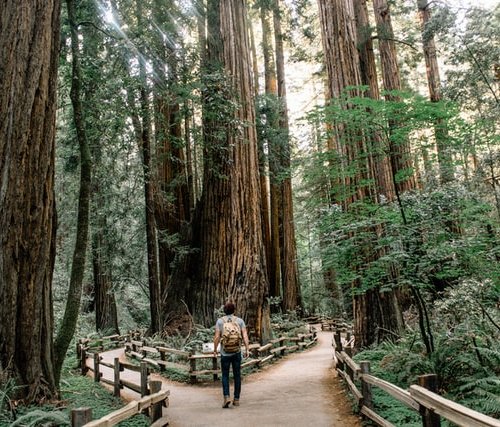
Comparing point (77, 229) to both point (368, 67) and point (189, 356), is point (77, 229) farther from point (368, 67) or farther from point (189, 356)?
point (368, 67)

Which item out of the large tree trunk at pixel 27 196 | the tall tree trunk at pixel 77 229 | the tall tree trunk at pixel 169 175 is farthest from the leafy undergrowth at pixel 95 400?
the tall tree trunk at pixel 169 175

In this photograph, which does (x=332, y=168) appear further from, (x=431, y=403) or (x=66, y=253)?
(x=66, y=253)

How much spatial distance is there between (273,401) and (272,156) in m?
11.2

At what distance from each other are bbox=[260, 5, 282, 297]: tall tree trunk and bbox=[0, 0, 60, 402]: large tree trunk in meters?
9.65

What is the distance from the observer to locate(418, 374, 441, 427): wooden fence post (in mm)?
3824

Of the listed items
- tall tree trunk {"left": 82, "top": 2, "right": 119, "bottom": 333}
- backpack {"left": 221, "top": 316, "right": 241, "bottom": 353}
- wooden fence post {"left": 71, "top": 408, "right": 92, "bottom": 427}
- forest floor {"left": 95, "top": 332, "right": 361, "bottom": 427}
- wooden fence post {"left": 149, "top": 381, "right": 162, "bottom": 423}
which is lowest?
forest floor {"left": 95, "top": 332, "right": 361, "bottom": 427}

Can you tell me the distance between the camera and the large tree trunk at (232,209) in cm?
1200

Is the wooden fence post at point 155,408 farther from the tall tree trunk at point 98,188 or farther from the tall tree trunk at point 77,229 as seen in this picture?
the tall tree trunk at point 98,188

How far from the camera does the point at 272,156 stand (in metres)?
17.3

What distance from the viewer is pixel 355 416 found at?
6.31 m

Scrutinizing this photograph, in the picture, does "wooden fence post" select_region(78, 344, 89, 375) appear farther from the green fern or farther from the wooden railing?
the green fern

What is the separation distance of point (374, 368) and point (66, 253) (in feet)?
44.4

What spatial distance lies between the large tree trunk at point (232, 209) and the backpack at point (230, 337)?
487 cm

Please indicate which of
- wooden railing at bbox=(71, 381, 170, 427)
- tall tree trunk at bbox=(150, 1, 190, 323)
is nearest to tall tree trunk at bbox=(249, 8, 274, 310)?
tall tree trunk at bbox=(150, 1, 190, 323)
